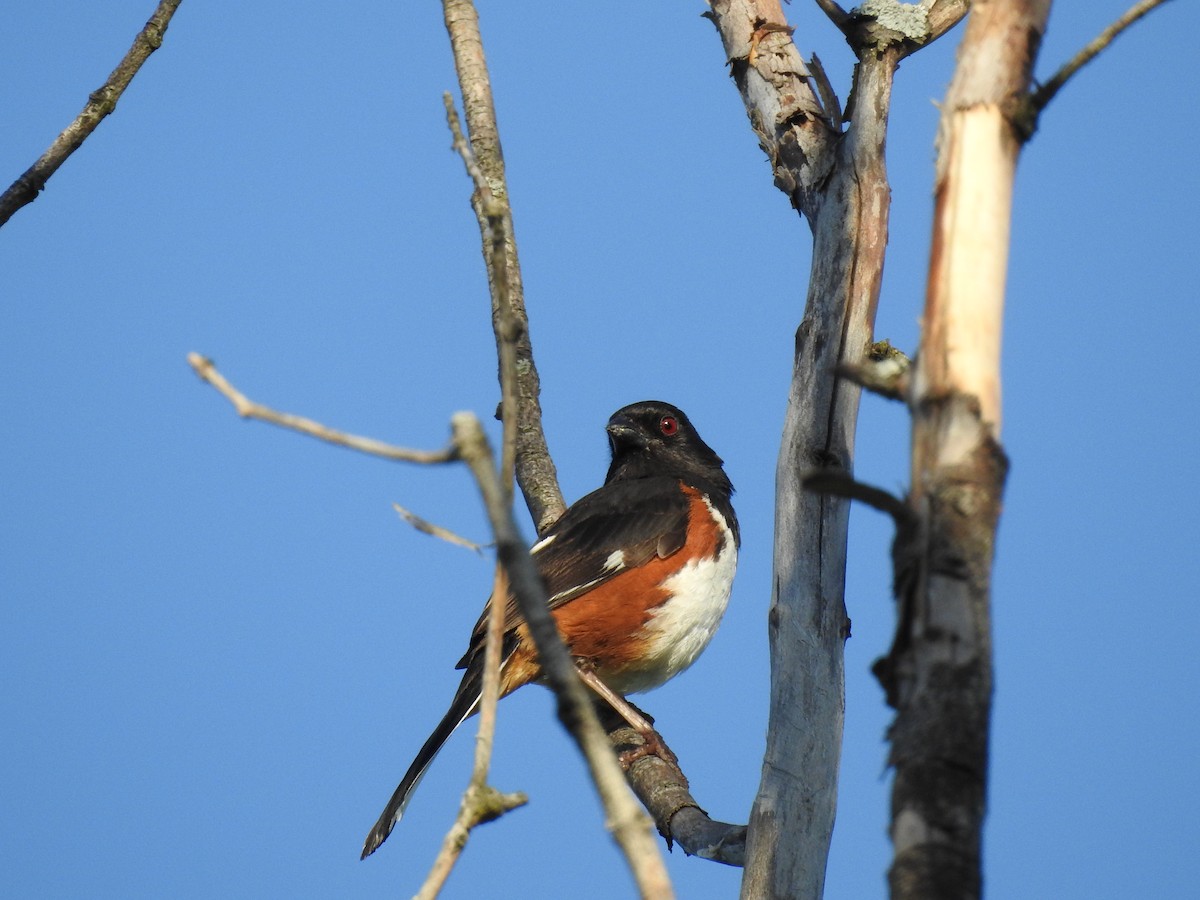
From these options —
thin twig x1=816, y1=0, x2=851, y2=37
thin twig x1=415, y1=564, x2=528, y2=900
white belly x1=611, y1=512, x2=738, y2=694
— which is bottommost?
thin twig x1=415, y1=564, x2=528, y2=900

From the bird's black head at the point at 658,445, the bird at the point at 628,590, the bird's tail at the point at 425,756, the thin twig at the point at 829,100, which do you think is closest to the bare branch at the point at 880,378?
the thin twig at the point at 829,100

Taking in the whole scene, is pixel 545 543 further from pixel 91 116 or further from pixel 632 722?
pixel 91 116

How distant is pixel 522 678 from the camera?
475 cm

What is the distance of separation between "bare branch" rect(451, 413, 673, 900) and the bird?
10.5ft

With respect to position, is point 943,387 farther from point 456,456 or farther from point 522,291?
point 522,291

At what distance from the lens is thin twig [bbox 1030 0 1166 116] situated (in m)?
1.75

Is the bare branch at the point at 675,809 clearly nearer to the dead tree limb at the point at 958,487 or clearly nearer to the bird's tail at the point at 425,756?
the bird's tail at the point at 425,756

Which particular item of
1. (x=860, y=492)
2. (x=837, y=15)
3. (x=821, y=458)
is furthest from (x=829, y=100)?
(x=860, y=492)

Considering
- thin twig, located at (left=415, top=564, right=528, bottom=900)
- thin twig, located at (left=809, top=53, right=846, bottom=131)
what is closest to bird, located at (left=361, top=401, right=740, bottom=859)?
thin twig, located at (left=809, top=53, right=846, bottom=131)

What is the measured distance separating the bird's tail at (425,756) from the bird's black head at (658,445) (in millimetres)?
1619

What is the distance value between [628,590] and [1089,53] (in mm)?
3483

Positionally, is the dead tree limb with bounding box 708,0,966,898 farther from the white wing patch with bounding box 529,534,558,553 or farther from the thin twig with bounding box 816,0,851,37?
the white wing patch with bounding box 529,534,558,553

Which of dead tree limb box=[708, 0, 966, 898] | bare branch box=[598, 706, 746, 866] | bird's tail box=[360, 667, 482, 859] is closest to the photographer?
dead tree limb box=[708, 0, 966, 898]

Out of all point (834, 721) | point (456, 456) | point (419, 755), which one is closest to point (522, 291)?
point (419, 755)
